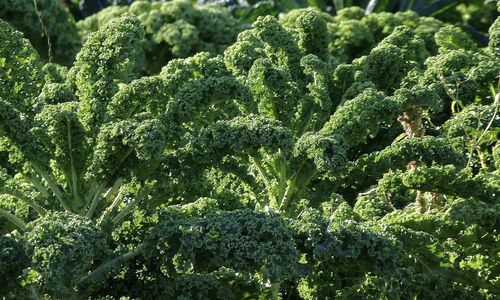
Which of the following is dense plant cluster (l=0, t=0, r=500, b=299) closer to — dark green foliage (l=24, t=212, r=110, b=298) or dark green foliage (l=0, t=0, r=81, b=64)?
dark green foliage (l=24, t=212, r=110, b=298)

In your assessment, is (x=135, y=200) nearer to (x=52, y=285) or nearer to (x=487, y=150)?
(x=52, y=285)

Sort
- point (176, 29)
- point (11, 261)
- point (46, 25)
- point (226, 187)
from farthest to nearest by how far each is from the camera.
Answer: point (176, 29) < point (46, 25) < point (226, 187) < point (11, 261)

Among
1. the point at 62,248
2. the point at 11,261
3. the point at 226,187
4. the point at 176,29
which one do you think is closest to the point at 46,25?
the point at 176,29

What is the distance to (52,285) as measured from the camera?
29.1 feet

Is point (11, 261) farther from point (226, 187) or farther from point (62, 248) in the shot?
point (226, 187)

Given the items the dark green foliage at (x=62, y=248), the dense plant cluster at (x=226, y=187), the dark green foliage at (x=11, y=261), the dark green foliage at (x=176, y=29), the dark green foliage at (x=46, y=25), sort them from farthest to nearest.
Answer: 1. the dark green foliage at (x=176, y=29)
2. the dark green foliage at (x=46, y=25)
3. the dense plant cluster at (x=226, y=187)
4. the dark green foliage at (x=11, y=261)
5. the dark green foliage at (x=62, y=248)

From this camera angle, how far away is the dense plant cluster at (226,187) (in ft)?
30.7

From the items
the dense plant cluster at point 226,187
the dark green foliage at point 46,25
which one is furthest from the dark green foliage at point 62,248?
the dark green foliage at point 46,25

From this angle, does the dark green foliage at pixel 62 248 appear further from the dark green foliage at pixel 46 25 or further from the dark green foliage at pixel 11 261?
the dark green foliage at pixel 46 25

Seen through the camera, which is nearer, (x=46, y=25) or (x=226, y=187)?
(x=226, y=187)

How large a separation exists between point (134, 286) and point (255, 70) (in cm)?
241

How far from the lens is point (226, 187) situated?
12.0 meters

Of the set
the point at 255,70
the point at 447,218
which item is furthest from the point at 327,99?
the point at 447,218

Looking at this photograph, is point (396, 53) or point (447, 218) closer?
point (447, 218)
